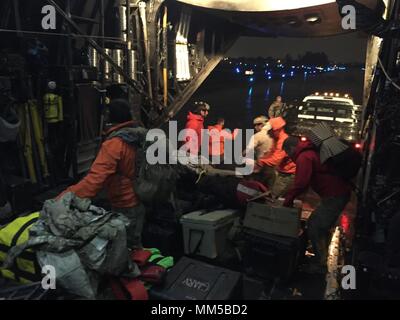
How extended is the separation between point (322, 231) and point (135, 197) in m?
2.63

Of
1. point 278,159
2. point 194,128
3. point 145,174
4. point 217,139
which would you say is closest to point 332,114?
point 217,139

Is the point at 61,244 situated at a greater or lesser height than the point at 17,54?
lesser

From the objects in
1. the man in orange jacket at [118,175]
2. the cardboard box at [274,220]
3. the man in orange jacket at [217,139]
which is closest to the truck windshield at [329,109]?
the man in orange jacket at [217,139]

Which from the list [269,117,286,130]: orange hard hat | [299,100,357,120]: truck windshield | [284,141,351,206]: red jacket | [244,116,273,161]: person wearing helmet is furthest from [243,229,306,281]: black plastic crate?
[299,100,357,120]: truck windshield

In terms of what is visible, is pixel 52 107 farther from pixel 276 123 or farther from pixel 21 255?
pixel 276 123

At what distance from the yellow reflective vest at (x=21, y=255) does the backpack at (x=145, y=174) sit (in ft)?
4.10

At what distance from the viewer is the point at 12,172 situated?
248 inches

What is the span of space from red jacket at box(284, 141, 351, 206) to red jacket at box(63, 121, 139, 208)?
2.16 meters

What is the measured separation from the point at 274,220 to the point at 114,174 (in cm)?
215

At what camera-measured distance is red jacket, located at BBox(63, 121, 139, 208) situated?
12.7 feet

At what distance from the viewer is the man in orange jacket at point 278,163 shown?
721cm

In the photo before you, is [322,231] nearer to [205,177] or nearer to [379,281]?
[379,281]
